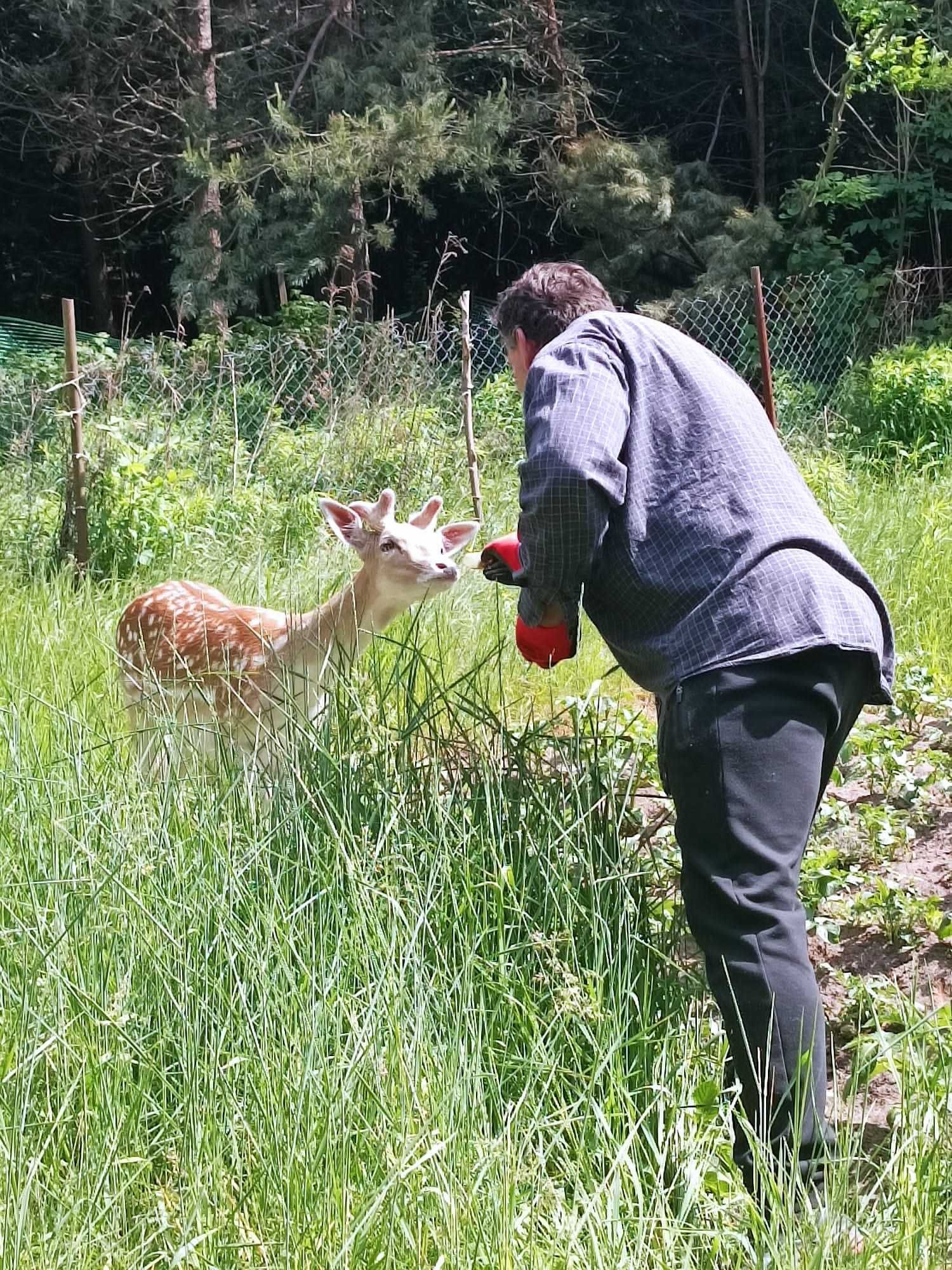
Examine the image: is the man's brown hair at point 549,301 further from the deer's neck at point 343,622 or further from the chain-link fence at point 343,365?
the chain-link fence at point 343,365

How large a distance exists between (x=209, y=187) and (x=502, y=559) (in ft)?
44.3

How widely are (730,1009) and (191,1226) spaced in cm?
98

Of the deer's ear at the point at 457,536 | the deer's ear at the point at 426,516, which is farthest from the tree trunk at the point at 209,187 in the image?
the deer's ear at the point at 457,536

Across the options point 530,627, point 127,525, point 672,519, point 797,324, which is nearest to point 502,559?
point 530,627

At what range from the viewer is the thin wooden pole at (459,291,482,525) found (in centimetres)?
834

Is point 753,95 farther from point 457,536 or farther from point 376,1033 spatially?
point 376,1033

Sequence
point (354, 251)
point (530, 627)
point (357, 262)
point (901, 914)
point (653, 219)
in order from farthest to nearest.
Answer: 1. point (653, 219)
2. point (357, 262)
3. point (354, 251)
4. point (901, 914)
5. point (530, 627)

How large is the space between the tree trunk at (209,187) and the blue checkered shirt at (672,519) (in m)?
A: 13.4

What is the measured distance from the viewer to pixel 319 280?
57.4 ft

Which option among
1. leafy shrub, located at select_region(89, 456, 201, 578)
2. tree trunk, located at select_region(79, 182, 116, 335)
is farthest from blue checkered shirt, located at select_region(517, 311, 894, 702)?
tree trunk, located at select_region(79, 182, 116, 335)

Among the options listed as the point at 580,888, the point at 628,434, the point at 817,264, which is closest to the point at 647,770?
the point at 580,888

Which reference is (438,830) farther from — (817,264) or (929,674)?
(817,264)

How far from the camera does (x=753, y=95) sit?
18.8 metres

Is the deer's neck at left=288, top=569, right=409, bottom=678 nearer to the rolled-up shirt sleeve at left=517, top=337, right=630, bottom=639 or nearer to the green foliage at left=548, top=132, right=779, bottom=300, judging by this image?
the rolled-up shirt sleeve at left=517, top=337, right=630, bottom=639
